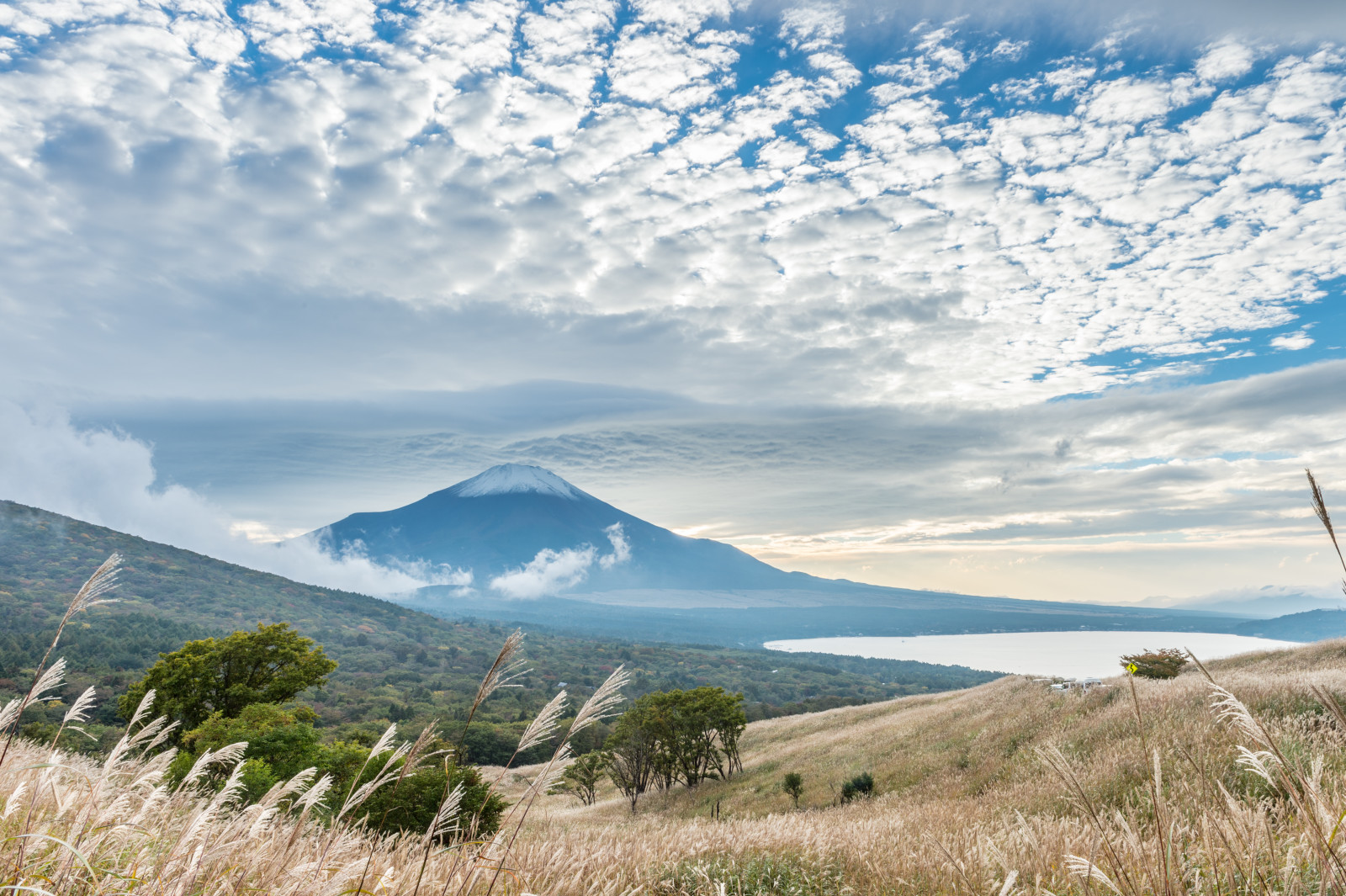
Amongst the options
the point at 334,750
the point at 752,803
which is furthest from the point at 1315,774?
the point at 334,750

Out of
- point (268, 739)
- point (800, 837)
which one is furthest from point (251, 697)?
point (800, 837)

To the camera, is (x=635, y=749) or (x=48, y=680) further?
(x=635, y=749)

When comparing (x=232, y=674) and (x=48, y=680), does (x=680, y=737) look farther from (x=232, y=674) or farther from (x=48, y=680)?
(x=48, y=680)

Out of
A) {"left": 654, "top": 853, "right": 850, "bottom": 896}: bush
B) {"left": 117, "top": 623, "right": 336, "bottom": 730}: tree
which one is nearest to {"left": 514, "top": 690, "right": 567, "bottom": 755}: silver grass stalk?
{"left": 654, "top": 853, "right": 850, "bottom": 896}: bush

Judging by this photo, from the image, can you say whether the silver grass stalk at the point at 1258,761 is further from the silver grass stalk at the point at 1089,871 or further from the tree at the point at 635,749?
the tree at the point at 635,749

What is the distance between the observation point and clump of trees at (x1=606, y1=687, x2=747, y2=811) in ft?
145

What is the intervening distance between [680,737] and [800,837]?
40.5m

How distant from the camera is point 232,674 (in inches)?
1425

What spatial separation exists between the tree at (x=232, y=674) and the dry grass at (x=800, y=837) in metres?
29.8

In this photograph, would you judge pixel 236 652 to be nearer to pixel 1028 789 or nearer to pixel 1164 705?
pixel 1028 789

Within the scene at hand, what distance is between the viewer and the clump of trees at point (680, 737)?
44.1 meters

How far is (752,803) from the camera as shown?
3109 centimetres

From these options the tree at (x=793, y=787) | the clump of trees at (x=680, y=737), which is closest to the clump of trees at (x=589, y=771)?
the clump of trees at (x=680, y=737)

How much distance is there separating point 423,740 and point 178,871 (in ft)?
4.44
